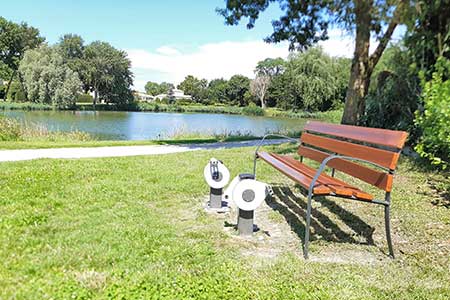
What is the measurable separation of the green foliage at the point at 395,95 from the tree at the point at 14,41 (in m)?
64.7

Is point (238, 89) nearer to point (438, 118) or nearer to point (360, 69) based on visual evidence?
point (360, 69)

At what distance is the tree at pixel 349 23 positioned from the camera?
6.97m

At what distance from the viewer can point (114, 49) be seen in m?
63.1

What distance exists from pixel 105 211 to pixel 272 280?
2.29 m

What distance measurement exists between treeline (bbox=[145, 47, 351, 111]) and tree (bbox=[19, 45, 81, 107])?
86.7 ft

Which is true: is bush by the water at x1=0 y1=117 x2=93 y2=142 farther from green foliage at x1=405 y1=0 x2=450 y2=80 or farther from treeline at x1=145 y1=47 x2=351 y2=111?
treeline at x1=145 y1=47 x2=351 y2=111

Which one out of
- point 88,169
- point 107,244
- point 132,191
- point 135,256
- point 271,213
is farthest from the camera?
point 88,169

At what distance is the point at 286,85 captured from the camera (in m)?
57.8

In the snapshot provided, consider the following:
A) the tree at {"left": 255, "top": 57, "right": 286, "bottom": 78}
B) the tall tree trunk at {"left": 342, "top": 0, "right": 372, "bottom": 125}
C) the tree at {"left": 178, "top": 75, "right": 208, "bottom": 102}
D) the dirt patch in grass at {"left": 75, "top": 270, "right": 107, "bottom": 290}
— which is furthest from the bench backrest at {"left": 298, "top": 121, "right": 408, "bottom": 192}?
the tree at {"left": 178, "top": 75, "right": 208, "bottom": 102}

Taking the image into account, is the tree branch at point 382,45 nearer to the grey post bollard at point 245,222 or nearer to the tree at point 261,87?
the grey post bollard at point 245,222

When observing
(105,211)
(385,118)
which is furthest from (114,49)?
(105,211)

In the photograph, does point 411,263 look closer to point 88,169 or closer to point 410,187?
point 410,187

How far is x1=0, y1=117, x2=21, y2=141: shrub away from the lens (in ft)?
37.7

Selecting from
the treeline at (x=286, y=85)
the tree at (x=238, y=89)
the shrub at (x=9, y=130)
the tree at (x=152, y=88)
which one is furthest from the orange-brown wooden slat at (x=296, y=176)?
the tree at (x=152, y=88)
